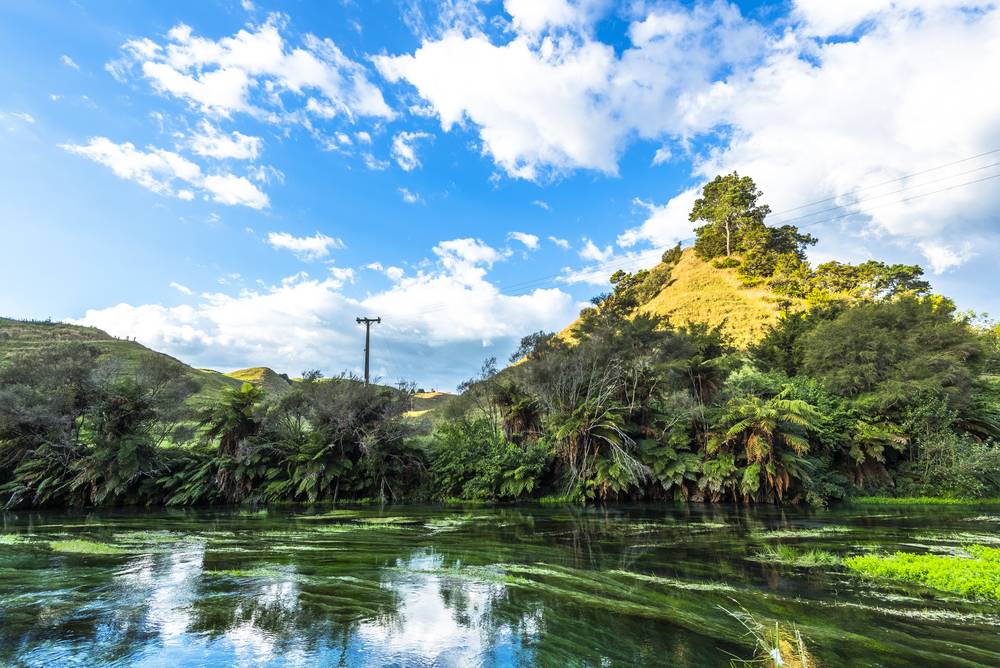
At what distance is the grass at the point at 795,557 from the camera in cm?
813

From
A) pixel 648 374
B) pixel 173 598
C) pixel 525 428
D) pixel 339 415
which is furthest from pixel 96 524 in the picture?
pixel 648 374

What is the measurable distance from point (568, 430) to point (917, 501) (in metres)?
14.2

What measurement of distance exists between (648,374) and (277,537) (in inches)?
635

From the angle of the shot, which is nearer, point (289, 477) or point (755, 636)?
point (755, 636)

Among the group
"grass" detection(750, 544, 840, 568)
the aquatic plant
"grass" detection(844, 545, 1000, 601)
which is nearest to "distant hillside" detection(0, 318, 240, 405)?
"grass" detection(750, 544, 840, 568)

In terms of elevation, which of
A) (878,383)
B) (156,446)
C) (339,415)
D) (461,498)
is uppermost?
(878,383)

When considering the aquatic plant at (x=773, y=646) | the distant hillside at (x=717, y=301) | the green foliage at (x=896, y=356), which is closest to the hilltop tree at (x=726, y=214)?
the distant hillside at (x=717, y=301)

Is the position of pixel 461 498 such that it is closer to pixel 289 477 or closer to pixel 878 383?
pixel 289 477

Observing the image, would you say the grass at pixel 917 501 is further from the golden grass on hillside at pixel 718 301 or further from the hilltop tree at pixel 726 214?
the hilltop tree at pixel 726 214

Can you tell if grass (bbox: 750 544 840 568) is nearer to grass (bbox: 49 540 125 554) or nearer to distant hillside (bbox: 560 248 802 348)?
grass (bbox: 49 540 125 554)

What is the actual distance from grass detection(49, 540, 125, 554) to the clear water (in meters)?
0.24

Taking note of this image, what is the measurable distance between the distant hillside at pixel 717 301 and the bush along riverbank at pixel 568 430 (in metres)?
30.4

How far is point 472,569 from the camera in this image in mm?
8086

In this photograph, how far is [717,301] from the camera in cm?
6769
